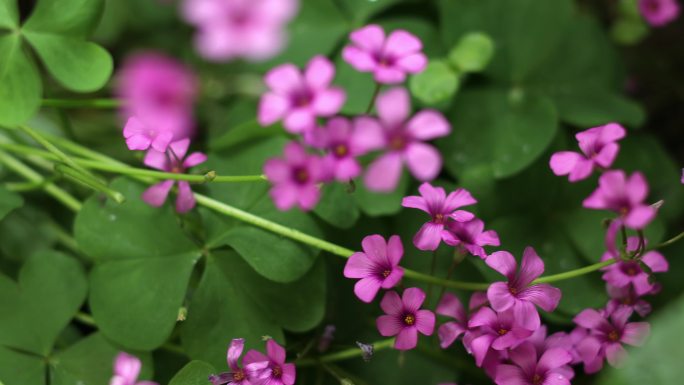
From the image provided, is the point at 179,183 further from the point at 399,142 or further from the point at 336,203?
the point at 399,142

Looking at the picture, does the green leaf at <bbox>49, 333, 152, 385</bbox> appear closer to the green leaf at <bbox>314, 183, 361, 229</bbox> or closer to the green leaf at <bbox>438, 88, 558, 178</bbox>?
the green leaf at <bbox>314, 183, 361, 229</bbox>

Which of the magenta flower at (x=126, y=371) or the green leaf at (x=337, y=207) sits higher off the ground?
the green leaf at (x=337, y=207)

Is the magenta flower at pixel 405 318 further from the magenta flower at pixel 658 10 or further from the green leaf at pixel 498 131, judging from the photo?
the magenta flower at pixel 658 10

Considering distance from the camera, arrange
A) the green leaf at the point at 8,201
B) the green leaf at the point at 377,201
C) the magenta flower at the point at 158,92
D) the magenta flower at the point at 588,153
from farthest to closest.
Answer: the green leaf at the point at 377,201, the green leaf at the point at 8,201, the magenta flower at the point at 588,153, the magenta flower at the point at 158,92

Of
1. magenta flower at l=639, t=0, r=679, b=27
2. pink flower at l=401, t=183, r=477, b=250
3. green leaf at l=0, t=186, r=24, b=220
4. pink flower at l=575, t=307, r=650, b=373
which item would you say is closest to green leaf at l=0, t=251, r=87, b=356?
green leaf at l=0, t=186, r=24, b=220

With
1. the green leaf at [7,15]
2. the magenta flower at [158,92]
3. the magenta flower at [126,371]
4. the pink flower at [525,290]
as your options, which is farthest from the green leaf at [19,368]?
the pink flower at [525,290]

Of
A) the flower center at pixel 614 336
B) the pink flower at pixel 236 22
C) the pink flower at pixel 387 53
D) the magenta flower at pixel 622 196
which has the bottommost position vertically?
the flower center at pixel 614 336

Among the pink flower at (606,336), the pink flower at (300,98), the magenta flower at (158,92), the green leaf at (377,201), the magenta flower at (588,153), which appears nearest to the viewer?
Answer: the magenta flower at (158,92)

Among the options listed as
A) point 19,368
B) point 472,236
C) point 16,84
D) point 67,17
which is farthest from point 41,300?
point 472,236
